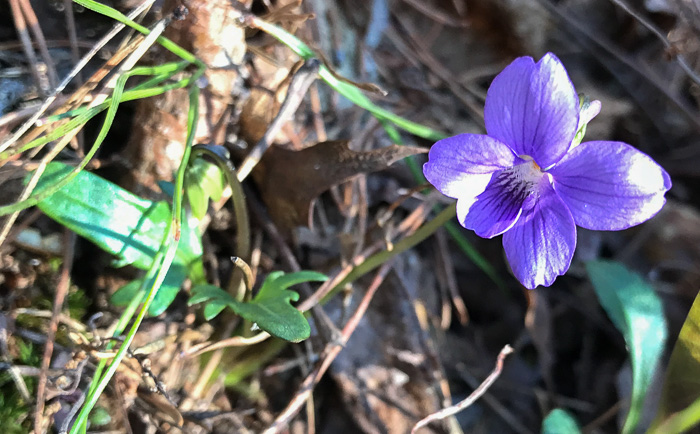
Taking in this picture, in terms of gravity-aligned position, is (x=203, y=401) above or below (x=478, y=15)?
below

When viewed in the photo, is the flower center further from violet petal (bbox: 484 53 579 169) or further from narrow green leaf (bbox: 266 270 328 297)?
narrow green leaf (bbox: 266 270 328 297)

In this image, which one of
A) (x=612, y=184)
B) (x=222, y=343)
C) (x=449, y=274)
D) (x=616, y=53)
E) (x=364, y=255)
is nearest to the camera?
(x=612, y=184)

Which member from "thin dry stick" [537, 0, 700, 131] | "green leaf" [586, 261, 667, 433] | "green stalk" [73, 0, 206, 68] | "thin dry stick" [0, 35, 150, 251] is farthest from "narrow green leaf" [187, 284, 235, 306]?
"thin dry stick" [537, 0, 700, 131]

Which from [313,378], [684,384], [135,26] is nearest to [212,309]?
[313,378]

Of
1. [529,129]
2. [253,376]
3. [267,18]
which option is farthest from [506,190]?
[253,376]

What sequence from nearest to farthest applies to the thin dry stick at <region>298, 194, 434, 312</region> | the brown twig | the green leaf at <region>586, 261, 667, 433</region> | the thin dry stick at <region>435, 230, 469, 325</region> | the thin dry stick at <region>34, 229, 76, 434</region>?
the thin dry stick at <region>34, 229, 76, 434</region>
the thin dry stick at <region>298, 194, 434, 312</region>
the green leaf at <region>586, 261, 667, 433</region>
the thin dry stick at <region>435, 230, 469, 325</region>
the brown twig

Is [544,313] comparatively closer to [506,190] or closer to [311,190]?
[506,190]

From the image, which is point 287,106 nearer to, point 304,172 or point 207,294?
point 304,172
